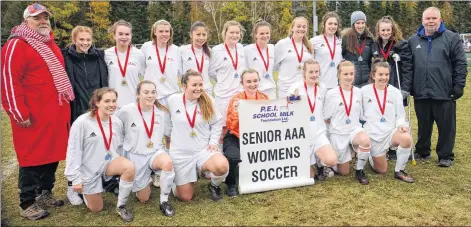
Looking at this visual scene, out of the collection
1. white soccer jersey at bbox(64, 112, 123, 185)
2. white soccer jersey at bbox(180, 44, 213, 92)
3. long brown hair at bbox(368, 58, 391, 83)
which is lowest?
white soccer jersey at bbox(64, 112, 123, 185)

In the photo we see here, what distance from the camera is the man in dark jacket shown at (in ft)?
20.2

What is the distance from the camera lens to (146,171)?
495 cm

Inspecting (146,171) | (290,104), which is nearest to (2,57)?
(146,171)

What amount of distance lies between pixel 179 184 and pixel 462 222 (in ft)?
10.0

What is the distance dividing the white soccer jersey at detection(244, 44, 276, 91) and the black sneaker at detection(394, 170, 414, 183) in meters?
2.17

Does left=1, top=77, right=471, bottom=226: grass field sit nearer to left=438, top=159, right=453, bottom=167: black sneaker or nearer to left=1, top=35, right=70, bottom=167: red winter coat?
left=438, top=159, right=453, bottom=167: black sneaker

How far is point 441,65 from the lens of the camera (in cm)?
620

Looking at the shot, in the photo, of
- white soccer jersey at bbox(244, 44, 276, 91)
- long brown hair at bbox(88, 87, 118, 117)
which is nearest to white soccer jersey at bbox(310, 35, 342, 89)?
white soccer jersey at bbox(244, 44, 276, 91)

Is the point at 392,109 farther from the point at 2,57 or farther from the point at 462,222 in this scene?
the point at 2,57

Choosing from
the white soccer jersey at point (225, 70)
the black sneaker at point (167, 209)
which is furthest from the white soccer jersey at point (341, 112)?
the black sneaker at point (167, 209)

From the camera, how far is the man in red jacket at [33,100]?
14.9ft

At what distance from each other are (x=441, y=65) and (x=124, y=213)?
4842mm

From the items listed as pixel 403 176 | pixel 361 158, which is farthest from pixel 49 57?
pixel 403 176

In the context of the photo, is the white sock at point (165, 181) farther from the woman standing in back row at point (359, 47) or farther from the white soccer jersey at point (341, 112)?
the woman standing in back row at point (359, 47)
